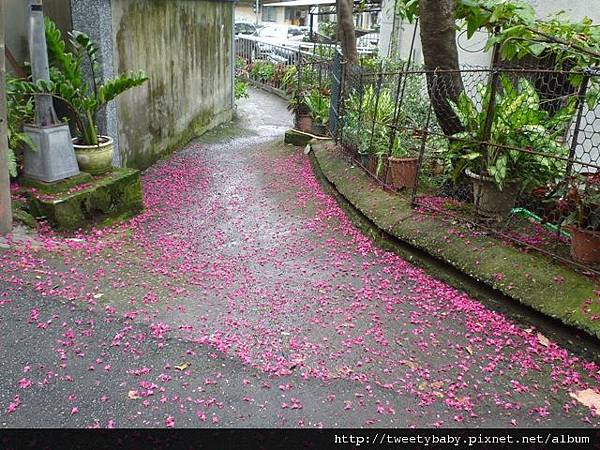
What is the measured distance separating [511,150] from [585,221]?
0.89 meters

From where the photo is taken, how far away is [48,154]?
195 inches

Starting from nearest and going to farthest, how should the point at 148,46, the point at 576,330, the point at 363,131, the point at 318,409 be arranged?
the point at 318,409 < the point at 576,330 < the point at 363,131 < the point at 148,46

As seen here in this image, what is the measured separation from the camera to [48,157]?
496cm

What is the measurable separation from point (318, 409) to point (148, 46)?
629 centimetres

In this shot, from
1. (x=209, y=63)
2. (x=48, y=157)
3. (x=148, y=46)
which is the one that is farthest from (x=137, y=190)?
(x=209, y=63)

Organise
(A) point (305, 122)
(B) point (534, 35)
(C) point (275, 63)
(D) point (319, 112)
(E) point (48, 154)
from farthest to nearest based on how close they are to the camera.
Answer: (C) point (275, 63), (A) point (305, 122), (D) point (319, 112), (E) point (48, 154), (B) point (534, 35)

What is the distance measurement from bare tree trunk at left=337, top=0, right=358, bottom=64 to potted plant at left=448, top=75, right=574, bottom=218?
4.98 m

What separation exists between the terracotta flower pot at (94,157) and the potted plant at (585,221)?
4.37 meters

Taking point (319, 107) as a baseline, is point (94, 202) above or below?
below

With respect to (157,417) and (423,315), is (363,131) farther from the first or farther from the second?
(157,417)

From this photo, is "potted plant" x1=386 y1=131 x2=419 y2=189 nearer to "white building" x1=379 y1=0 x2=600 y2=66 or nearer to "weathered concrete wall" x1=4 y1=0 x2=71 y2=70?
"white building" x1=379 y1=0 x2=600 y2=66

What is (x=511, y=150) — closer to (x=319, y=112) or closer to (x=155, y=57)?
(x=155, y=57)

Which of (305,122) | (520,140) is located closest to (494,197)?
(520,140)

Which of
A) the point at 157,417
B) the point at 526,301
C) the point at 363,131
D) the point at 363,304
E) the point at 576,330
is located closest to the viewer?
the point at 157,417
